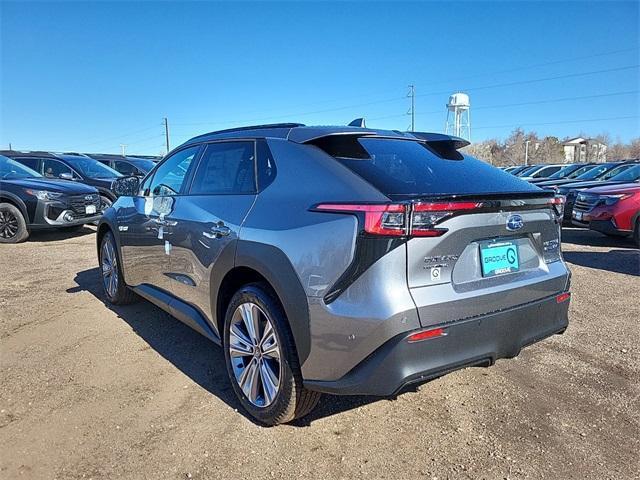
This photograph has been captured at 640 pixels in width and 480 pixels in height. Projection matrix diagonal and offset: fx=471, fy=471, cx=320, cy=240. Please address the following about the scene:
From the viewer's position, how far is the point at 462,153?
3.12 meters

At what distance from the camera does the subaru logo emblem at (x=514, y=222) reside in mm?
2451

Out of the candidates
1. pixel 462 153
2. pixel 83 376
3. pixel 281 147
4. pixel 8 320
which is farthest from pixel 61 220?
pixel 462 153

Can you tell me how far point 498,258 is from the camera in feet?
8.04

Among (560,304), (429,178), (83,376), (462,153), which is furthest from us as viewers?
(83,376)

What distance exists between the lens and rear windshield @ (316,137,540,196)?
2.34 metres

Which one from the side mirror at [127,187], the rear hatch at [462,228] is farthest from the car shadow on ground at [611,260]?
the side mirror at [127,187]

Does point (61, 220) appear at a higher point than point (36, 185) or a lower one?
lower

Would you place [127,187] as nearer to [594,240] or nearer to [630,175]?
[594,240]

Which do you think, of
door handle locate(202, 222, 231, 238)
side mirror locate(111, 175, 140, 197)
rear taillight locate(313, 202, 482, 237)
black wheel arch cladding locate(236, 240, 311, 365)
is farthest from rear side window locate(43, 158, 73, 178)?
rear taillight locate(313, 202, 482, 237)

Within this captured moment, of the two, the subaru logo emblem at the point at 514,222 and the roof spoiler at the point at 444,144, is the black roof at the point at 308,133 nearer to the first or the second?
the roof spoiler at the point at 444,144

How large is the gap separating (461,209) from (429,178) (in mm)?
312

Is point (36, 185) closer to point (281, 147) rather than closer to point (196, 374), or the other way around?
point (196, 374)

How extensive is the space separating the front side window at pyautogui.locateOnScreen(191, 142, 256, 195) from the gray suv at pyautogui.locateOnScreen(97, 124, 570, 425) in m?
0.01

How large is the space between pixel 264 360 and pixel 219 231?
0.86m
